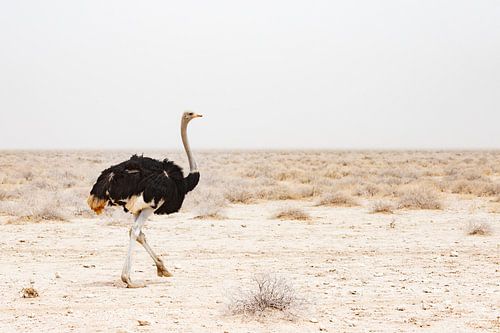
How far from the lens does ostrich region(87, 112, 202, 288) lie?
27.7 feet

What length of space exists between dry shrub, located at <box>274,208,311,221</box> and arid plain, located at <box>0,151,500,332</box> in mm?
34

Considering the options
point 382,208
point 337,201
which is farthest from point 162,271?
point 337,201

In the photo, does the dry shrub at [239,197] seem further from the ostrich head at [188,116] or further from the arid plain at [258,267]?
the ostrich head at [188,116]

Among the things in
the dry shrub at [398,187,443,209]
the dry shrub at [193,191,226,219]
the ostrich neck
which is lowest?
the dry shrub at [193,191,226,219]

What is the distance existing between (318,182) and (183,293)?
20545 mm

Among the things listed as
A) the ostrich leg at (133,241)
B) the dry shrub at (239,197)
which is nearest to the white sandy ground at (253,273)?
the ostrich leg at (133,241)

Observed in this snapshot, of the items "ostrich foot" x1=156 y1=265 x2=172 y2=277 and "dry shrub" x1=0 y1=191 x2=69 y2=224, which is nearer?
"ostrich foot" x1=156 y1=265 x2=172 y2=277

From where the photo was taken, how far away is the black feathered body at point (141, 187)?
8.45 m

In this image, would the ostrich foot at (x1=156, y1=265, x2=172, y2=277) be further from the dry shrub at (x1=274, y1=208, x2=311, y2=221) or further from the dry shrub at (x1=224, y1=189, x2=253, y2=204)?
the dry shrub at (x1=224, y1=189, x2=253, y2=204)

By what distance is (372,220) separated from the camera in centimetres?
1616

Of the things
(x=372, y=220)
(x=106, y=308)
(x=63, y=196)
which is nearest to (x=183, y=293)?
(x=106, y=308)

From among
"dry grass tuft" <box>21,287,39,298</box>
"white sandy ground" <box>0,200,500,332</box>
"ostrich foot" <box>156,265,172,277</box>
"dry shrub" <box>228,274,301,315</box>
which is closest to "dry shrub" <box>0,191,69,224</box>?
"white sandy ground" <box>0,200,500,332</box>

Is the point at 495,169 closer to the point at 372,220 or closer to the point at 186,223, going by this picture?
the point at 372,220

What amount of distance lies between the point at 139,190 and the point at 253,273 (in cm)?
207
